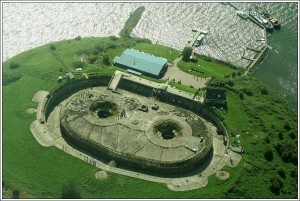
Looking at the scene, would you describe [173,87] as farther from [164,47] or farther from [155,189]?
[155,189]

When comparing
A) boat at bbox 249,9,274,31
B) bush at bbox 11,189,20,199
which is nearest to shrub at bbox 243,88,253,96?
boat at bbox 249,9,274,31

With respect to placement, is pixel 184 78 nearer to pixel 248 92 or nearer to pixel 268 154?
pixel 248 92

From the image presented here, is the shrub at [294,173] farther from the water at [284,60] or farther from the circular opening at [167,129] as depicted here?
the circular opening at [167,129]

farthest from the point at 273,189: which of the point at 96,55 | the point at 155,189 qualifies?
the point at 96,55

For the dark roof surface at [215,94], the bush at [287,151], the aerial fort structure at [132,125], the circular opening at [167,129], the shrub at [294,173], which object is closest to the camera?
the shrub at [294,173]

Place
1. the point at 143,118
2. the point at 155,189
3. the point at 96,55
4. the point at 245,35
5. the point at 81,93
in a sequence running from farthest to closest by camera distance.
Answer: the point at 245,35 < the point at 96,55 < the point at 81,93 < the point at 143,118 < the point at 155,189

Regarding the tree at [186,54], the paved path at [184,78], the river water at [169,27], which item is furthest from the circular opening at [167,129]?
the river water at [169,27]

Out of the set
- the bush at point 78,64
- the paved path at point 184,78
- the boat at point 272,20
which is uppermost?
the boat at point 272,20
